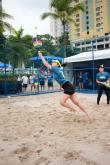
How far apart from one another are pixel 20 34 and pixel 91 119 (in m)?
27.5

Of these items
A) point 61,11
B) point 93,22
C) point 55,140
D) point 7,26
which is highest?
point 93,22

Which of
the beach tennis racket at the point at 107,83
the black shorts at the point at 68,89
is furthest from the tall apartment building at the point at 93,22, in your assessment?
the black shorts at the point at 68,89

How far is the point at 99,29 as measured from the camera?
98312mm

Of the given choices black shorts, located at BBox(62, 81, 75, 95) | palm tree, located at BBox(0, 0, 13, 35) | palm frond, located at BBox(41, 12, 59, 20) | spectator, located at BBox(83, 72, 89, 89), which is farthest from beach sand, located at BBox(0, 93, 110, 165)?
palm frond, located at BBox(41, 12, 59, 20)

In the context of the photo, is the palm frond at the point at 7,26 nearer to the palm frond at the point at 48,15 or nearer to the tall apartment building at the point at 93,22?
the palm frond at the point at 48,15

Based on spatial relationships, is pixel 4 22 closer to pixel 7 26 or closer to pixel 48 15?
pixel 7 26

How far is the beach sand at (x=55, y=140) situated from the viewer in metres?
4.77

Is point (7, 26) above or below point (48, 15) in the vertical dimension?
below

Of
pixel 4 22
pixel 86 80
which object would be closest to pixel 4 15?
pixel 4 22

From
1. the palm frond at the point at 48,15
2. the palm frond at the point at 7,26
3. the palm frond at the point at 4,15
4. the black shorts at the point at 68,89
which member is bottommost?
the black shorts at the point at 68,89

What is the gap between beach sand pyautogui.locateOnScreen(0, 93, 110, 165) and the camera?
4773mm

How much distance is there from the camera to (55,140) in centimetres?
594

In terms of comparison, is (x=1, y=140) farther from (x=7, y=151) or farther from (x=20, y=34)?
(x=20, y=34)

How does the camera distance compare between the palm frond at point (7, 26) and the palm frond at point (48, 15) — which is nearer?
the palm frond at point (7, 26)
